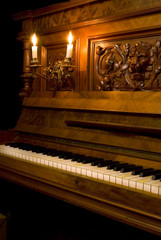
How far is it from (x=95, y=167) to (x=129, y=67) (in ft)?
3.51

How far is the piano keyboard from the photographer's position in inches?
75.1

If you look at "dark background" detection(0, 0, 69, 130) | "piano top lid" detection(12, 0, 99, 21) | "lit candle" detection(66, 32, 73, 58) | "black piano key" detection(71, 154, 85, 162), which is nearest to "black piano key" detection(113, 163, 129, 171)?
"black piano key" detection(71, 154, 85, 162)

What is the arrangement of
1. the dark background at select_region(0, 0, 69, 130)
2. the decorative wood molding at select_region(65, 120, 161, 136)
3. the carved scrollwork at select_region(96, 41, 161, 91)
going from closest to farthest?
the decorative wood molding at select_region(65, 120, 161, 136), the carved scrollwork at select_region(96, 41, 161, 91), the dark background at select_region(0, 0, 69, 130)

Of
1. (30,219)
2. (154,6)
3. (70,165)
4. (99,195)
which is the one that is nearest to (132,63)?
(154,6)

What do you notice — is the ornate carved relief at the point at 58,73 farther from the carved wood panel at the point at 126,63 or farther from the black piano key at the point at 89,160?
the black piano key at the point at 89,160

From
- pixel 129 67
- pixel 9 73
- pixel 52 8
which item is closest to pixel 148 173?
pixel 129 67

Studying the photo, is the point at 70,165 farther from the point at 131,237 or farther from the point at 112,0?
the point at 112,0

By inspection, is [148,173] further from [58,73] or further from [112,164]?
[58,73]

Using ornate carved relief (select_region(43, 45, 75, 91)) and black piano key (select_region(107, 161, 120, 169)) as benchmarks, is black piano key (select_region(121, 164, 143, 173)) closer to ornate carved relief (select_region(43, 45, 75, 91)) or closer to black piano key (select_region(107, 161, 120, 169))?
black piano key (select_region(107, 161, 120, 169))

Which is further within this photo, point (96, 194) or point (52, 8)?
point (52, 8)

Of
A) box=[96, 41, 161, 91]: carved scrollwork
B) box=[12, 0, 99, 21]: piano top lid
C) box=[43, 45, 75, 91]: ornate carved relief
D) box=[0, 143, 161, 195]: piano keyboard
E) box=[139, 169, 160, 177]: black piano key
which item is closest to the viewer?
box=[0, 143, 161, 195]: piano keyboard

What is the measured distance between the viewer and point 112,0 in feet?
10.0

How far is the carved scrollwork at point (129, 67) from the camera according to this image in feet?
8.96

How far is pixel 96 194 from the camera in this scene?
210cm
